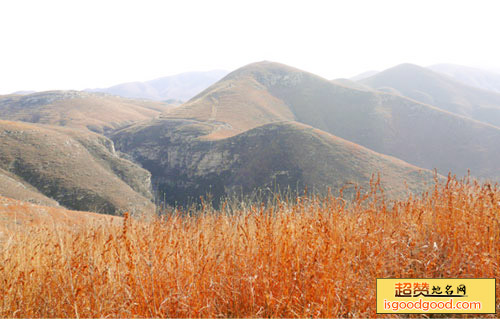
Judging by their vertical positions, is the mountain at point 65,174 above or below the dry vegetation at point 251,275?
below

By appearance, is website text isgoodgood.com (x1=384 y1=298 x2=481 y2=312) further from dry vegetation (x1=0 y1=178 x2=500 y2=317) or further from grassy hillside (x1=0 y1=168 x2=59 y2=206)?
grassy hillside (x1=0 y1=168 x2=59 y2=206)

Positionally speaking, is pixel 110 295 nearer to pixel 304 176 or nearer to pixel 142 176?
pixel 304 176

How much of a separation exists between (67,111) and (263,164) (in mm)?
100940

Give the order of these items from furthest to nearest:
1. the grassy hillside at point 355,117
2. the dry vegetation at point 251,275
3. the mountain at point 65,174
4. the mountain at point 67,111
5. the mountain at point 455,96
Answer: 1. the mountain at point 455,96
2. the mountain at point 67,111
3. the grassy hillside at point 355,117
4. the mountain at point 65,174
5. the dry vegetation at point 251,275

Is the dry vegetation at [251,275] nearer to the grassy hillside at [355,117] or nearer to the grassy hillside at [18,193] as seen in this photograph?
the grassy hillside at [18,193]

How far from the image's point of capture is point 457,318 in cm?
293

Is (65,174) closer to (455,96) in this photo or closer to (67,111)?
(67,111)

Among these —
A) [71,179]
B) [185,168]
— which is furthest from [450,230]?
[185,168]

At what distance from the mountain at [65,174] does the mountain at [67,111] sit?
5428cm

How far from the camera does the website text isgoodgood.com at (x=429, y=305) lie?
2959 mm

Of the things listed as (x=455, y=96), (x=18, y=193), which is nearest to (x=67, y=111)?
(x=18, y=193)

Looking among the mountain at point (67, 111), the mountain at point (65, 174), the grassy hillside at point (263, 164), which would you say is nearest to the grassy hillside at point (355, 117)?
the grassy hillside at point (263, 164)

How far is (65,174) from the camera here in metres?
42.6

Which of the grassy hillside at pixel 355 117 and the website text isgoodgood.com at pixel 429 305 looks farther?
the grassy hillside at pixel 355 117
